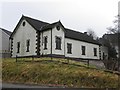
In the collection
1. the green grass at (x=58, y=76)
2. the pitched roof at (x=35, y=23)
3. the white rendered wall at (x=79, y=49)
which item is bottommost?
the green grass at (x=58, y=76)

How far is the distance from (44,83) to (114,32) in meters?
Answer: 44.9

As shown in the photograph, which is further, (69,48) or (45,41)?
(69,48)

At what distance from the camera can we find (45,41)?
33.6 metres

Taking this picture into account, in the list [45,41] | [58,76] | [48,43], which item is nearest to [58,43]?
[48,43]

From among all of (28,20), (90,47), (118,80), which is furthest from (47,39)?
(118,80)

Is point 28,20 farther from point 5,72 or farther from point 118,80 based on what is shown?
point 118,80

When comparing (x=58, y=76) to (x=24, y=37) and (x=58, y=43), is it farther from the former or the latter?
(x=24, y=37)

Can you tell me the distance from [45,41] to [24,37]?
198 inches

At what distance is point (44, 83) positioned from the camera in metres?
17.1

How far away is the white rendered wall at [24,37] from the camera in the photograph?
115 feet

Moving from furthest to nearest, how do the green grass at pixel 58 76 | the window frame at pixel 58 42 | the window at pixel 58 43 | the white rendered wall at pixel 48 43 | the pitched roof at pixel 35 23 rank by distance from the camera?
1. the pitched roof at pixel 35 23
2. the window at pixel 58 43
3. the window frame at pixel 58 42
4. the white rendered wall at pixel 48 43
5. the green grass at pixel 58 76

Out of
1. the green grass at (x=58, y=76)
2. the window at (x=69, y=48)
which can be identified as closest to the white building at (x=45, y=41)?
the window at (x=69, y=48)

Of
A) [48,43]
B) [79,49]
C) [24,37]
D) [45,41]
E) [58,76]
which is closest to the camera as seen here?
[58,76]

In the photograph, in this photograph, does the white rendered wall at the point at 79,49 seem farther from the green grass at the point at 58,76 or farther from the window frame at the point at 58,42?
the green grass at the point at 58,76
